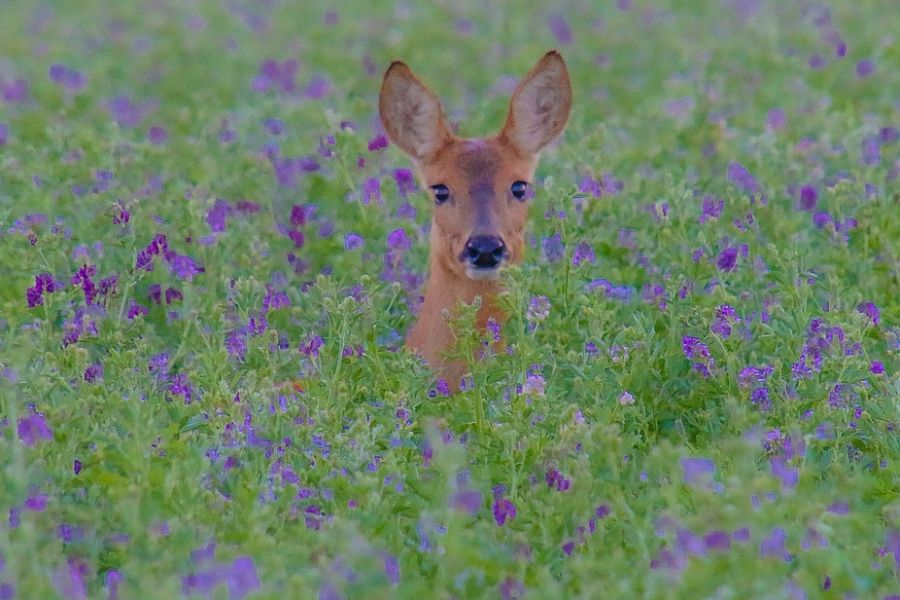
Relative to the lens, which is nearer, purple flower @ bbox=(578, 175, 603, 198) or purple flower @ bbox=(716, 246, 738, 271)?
purple flower @ bbox=(716, 246, 738, 271)

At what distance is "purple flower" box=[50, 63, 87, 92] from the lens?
38.9 ft

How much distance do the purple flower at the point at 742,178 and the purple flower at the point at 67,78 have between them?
5.14 m

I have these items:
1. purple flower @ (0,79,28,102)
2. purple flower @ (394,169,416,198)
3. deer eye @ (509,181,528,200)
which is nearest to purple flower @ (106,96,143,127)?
purple flower @ (0,79,28,102)

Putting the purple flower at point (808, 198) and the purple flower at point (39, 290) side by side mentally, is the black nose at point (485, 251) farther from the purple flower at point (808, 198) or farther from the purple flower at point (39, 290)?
the purple flower at point (808, 198)

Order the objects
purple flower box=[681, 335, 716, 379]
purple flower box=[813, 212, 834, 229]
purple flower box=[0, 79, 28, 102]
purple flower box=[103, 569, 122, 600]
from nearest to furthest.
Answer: purple flower box=[103, 569, 122, 600] → purple flower box=[681, 335, 716, 379] → purple flower box=[813, 212, 834, 229] → purple flower box=[0, 79, 28, 102]

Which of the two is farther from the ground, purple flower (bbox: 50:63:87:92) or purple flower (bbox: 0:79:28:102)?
purple flower (bbox: 50:63:87:92)

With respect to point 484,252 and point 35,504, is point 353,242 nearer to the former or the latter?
point 484,252

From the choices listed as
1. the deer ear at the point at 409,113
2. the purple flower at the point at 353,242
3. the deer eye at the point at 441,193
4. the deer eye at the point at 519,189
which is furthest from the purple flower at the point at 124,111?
the deer eye at the point at 519,189

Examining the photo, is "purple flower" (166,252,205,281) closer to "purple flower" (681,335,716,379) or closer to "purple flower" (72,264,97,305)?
"purple flower" (72,264,97,305)

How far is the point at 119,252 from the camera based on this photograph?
693 cm

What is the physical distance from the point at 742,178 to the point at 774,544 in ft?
14.6

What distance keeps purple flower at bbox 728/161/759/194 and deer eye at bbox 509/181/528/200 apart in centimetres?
136

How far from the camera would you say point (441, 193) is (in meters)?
6.95

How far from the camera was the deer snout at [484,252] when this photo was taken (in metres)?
6.52
